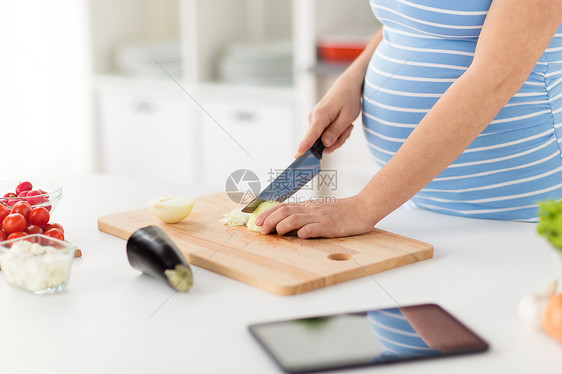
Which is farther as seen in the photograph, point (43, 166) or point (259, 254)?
point (43, 166)

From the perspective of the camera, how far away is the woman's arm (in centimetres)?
133

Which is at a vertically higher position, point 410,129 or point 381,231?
point 410,129

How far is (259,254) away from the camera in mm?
1014

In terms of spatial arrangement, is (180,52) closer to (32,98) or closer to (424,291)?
(32,98)

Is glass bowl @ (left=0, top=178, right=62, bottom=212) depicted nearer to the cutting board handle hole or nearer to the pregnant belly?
the cutting board handle hole

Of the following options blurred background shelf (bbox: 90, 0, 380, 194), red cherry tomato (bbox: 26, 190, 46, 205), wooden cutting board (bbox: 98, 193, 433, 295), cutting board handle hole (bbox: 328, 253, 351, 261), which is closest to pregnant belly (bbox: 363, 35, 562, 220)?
wooden cutting board (bbox: 98, 193, 433, 295)

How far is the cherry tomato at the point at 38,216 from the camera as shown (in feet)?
3.47

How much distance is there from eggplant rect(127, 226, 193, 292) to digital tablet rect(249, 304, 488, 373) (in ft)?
0.52

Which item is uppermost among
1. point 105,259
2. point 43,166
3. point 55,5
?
point 55,5

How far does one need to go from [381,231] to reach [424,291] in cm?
23

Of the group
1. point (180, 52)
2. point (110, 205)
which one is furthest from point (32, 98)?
point (110, 205)

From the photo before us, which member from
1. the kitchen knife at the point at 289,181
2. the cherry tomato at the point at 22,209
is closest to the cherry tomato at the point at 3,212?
the cherry tomato at the point at 22,209

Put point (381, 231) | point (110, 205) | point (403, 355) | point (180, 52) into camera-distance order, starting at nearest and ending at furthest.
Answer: point (403, 355) → point (381, 231) → point (110, 205) → point (180, 52)

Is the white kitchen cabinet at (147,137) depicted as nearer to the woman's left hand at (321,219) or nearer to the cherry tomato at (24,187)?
the cherry tomato at (24,187)
